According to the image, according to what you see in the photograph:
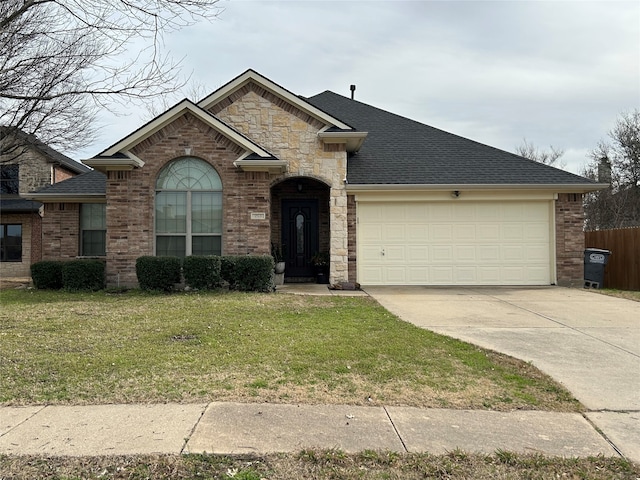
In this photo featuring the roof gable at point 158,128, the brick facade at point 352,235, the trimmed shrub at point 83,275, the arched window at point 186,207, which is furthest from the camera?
the brick facade at point 352,235

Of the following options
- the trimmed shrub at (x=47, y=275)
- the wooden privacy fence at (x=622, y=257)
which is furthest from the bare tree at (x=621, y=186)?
the trimmed shrub at (x=47, y=275)

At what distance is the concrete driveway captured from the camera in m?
4.33

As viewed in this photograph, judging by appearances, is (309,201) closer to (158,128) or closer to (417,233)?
(417,233)

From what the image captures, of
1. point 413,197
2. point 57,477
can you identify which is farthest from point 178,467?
point 413,197

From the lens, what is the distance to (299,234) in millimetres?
14750

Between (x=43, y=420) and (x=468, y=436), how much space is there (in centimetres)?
344

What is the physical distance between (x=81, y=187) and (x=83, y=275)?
4379mm

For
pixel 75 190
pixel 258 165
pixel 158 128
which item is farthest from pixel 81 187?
pixel 258 165

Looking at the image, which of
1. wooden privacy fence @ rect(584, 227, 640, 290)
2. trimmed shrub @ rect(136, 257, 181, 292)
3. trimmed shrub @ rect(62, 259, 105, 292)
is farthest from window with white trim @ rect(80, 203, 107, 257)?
wooden privacy fence @ rect(584, 227, 640, 290)

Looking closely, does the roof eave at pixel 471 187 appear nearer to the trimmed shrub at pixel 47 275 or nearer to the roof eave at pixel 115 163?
the roof eave at pixel 115 163

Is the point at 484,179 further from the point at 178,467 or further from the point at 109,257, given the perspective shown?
the point at 178,467

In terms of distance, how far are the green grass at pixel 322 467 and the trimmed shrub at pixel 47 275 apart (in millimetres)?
10077

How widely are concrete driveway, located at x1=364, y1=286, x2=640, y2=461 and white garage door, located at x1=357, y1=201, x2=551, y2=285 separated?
27.8 inches

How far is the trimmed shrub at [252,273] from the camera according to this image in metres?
11.1
